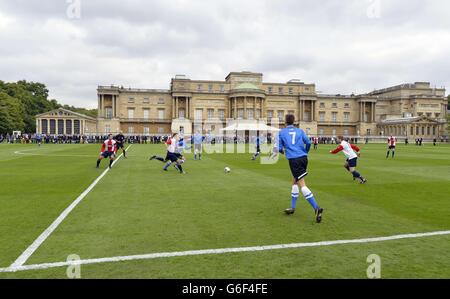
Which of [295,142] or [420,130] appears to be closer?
[295,142]

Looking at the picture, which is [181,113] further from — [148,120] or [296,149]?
[296,149]

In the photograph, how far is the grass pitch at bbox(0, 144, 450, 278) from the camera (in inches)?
176

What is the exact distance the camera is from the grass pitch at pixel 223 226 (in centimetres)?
446

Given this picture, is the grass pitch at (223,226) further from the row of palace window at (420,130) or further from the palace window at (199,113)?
the row of palace window at (420,130)

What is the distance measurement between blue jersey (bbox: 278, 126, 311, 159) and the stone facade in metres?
79.2

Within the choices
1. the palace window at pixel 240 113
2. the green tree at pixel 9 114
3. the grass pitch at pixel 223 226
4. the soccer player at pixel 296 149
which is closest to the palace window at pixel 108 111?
the green tree at pixel 9 114

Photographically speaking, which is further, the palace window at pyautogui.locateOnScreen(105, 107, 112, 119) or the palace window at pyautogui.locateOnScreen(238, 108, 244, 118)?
the palace window at pyautogui.locateOnScreen(105, 107, 112, 119)

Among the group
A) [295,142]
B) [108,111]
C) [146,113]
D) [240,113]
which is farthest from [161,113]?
[295,142]

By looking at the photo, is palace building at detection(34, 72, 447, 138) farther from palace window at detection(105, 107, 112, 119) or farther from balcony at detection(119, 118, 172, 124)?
palace window at detection(105, 107, 112, 119)

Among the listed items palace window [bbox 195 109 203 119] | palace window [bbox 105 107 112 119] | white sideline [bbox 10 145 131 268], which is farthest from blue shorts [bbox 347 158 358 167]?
palace window [bbox 105 107 112 119]

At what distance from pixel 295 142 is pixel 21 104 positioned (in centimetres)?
9427

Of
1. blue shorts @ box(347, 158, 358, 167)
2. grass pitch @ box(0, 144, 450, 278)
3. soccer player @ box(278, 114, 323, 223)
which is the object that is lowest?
grass pitch @ box(0, 144, 450, 278)

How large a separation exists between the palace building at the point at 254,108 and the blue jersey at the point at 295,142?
80399 millimetres

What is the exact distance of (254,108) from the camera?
89.0 metres
